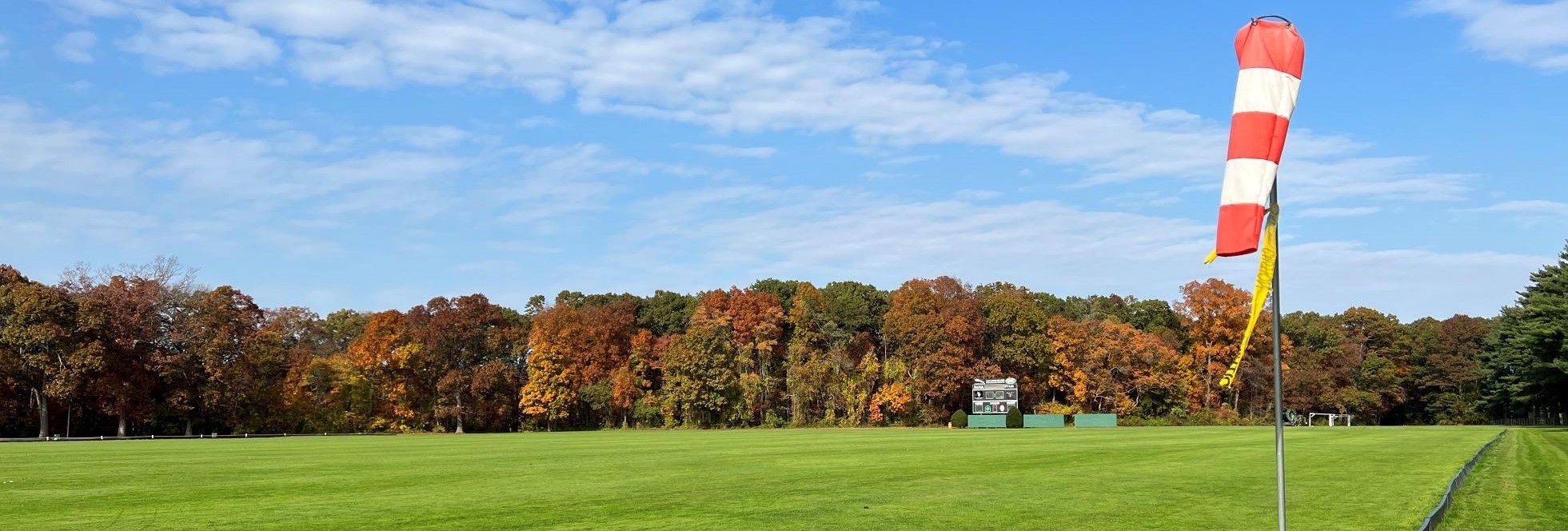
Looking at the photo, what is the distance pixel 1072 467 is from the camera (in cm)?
2681

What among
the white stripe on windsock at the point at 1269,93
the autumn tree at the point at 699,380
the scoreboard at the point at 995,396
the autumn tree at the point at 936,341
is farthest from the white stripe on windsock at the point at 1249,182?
the autumn tree at the point at 699,380

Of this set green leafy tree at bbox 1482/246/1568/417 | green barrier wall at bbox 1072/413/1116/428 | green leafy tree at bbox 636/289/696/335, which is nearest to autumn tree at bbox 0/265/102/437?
green leafy tree at bbox 636/289/696/335

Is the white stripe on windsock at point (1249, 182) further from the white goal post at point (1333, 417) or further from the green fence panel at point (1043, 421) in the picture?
the white goal post at point (1333, 417)

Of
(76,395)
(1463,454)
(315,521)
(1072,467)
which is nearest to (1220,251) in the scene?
(315,521)

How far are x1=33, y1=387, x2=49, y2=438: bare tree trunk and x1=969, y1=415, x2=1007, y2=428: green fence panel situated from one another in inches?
2587

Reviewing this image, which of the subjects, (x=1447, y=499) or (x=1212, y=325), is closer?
(x=1447, y=499)

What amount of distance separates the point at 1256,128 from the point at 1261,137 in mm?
73

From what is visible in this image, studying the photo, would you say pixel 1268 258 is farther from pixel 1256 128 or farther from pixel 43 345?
pixel 43 345

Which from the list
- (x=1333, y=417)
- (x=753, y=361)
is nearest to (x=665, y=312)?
(x=753, y=361)

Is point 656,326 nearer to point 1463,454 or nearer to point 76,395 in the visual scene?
point 76,395

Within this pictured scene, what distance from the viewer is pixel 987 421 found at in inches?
3423

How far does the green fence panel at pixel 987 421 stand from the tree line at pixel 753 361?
5.51 meters

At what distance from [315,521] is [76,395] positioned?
236ft

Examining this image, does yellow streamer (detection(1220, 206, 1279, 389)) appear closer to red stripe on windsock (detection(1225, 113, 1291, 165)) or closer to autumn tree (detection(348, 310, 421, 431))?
red stripe on windsock (detection(1225, 113, 1291, 165))
